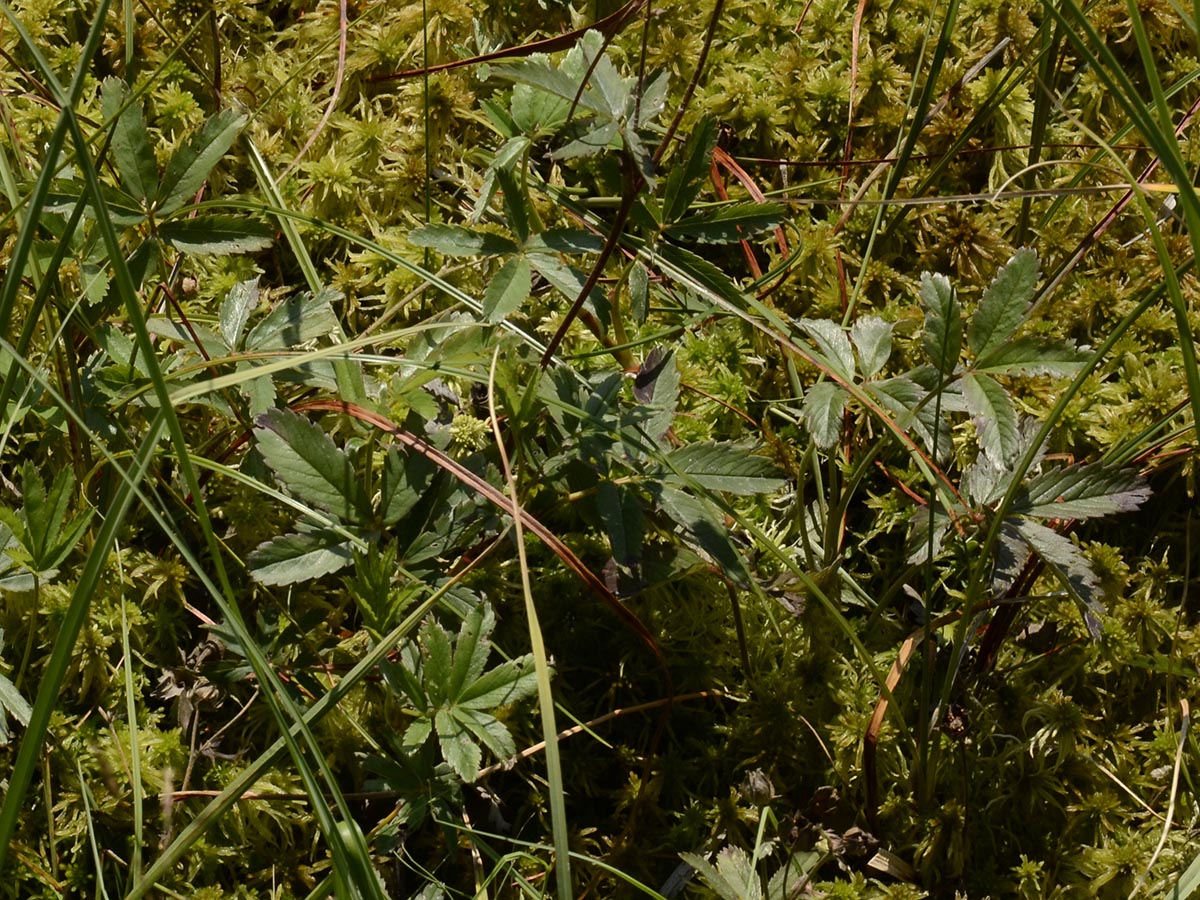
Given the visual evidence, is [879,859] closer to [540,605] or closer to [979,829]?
[979,829]

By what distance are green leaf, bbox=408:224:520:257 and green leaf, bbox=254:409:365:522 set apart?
34cm

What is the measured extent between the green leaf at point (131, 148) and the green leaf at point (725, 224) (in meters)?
0.82

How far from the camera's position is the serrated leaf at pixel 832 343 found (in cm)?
168

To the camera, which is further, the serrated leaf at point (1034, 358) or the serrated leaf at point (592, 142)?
the serrated leaf at point (592, 142)

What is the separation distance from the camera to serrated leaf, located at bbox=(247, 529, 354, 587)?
5.11ft

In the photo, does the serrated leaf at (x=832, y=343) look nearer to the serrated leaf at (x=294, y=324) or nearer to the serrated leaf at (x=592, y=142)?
the serrated leaf at (x=592, y=142)

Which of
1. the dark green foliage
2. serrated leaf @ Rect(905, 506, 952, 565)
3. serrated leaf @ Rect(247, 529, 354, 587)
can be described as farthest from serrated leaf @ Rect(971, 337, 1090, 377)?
serrated leaf @ Rect(247, 529, 354, 587)

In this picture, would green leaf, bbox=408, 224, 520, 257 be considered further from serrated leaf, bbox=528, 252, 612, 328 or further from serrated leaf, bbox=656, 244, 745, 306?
serrated leaf, bbox=656, 244, 745, 306

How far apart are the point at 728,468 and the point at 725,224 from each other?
0.38m

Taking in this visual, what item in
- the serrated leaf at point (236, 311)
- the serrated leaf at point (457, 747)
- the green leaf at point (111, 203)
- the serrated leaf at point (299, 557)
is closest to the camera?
the serrated leaf at point (457, 747)

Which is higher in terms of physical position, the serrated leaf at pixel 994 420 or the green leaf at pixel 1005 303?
the green leaf at pixel 1005 303

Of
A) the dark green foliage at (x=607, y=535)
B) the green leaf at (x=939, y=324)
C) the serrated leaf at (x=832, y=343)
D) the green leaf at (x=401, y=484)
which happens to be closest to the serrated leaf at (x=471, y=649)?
the dark green foliage at (x=607, y=535)

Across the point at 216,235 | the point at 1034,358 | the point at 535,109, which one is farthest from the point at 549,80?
the point at 1034,358

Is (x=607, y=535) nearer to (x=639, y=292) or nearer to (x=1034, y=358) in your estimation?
(x=639, y=292)
